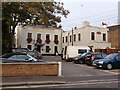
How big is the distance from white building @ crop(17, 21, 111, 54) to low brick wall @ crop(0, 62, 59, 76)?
76.4 ft

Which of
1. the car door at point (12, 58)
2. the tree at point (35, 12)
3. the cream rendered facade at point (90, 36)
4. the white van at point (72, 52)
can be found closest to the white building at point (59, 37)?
the cream rendered facade at point (90, 36)

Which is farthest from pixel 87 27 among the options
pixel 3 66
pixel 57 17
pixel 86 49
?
pixel 3 66

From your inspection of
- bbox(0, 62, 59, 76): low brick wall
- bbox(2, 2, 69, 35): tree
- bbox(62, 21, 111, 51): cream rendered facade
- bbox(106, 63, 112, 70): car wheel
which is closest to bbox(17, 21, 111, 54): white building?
bbox(62, 21, 111, 51): cream rendered facade

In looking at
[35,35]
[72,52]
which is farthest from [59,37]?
[72,52]

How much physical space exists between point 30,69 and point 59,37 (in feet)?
103

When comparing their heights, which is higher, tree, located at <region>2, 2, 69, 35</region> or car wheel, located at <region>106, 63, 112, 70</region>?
tree, located at <region>2, 2, 69, 35</region>

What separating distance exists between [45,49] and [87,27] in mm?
12013

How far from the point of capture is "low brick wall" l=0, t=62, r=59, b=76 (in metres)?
9.63

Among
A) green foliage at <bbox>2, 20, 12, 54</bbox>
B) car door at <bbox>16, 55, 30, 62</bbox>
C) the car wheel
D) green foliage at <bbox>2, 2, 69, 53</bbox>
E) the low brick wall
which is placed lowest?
the car wheel

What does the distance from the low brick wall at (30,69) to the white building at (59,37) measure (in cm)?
2330

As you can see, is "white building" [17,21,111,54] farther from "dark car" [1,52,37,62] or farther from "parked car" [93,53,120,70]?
"dark car" [1,52,37,62]

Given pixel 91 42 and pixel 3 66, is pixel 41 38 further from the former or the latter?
pixel 3 66

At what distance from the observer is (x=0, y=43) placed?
15.3m

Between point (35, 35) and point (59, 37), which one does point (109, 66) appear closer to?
point (35, 35)
